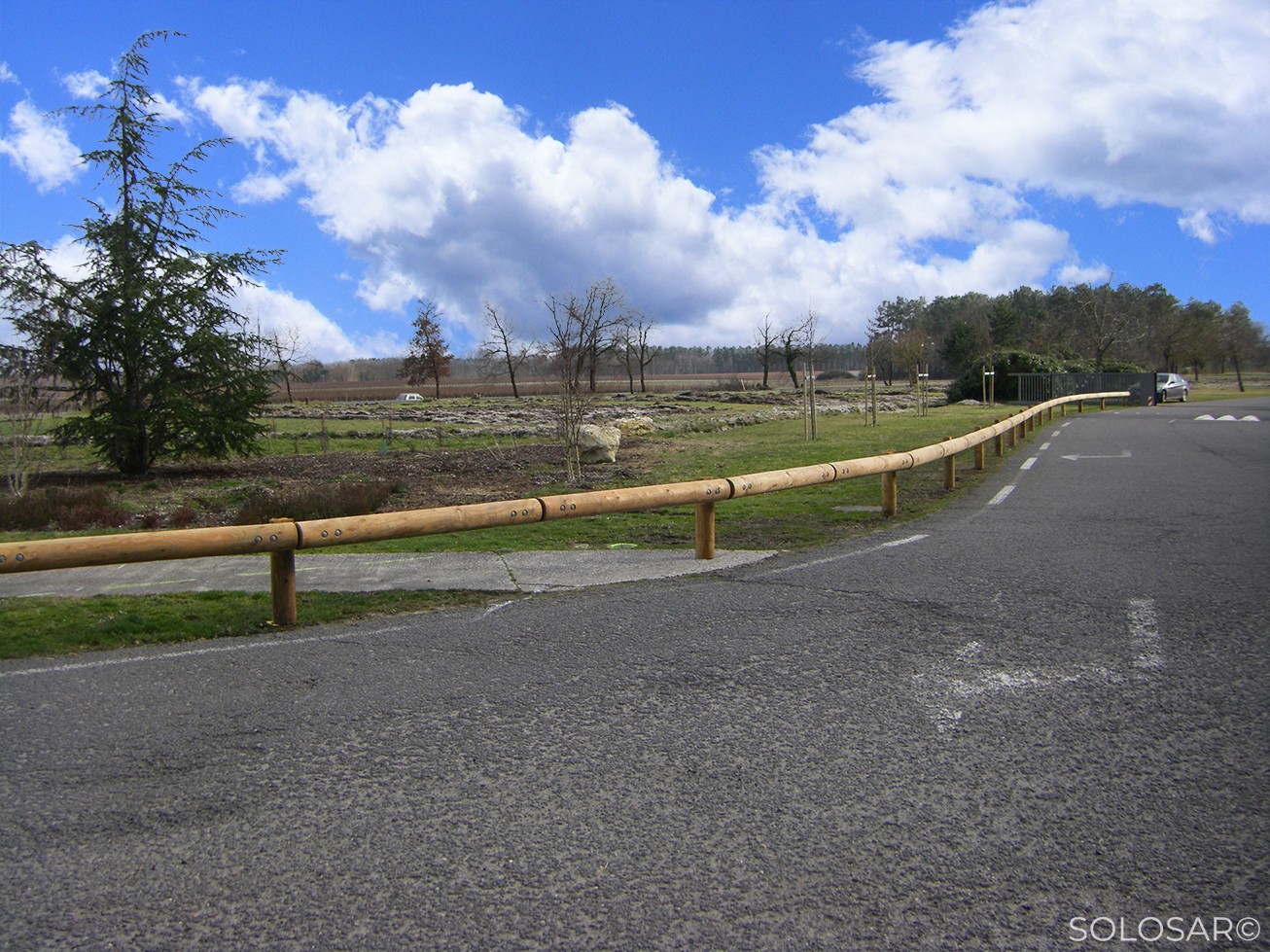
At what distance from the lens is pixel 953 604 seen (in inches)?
279

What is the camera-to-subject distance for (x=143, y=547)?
680 centimetres

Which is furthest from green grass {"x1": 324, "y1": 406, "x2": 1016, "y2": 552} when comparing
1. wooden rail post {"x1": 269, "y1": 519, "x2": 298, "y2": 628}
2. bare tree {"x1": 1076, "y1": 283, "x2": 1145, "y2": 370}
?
bare tree {"x1": 1076, "y1": 283, "x2": 1145, "y2": 370}

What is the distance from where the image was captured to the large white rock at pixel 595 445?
2094 cm

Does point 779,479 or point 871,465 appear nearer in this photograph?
point 779,479

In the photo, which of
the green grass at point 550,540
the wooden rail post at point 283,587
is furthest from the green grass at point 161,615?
the wooden rail post at point 283,587

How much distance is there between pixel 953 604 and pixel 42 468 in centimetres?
2187

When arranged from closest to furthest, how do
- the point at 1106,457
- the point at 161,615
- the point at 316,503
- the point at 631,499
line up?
the point at 161,615, the point at 631,499, the point at 316,503, the point at 1106,457

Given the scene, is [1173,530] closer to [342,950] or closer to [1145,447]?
[342,950]

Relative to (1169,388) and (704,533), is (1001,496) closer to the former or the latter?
(704,533)

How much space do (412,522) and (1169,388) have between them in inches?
2058

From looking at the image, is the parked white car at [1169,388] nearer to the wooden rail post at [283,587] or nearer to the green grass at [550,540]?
the green grass at [550,540]

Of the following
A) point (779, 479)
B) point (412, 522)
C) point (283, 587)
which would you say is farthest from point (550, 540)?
point (283, 587)

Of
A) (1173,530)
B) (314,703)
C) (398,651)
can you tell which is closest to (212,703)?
(314,703)

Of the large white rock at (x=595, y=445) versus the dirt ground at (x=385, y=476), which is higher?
the large white rock at (x=595, y=445)
